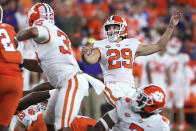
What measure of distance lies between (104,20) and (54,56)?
25.8 feet

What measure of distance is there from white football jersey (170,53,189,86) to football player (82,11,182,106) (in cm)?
517

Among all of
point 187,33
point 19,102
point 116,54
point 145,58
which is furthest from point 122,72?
point 187,33

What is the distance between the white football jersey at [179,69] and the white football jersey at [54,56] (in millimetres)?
6701

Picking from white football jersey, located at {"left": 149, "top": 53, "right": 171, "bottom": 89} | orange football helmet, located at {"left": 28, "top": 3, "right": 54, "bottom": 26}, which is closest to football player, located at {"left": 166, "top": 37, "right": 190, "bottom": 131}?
white football jersey, located at {"left": 149, "top": 53, "right": 171, "bottom": 89}

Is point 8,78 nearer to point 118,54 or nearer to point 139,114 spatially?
point 139,114

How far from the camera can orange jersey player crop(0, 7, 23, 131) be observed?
17.2 feet

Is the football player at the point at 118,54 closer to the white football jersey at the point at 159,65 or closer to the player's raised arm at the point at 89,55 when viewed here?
the player's raised arm at the point at 89,55

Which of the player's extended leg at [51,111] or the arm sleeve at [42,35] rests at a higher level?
the arm sleeve at [42,35]

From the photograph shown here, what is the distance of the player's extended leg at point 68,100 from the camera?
202 inches

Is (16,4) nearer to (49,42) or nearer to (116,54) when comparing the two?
(116,54)

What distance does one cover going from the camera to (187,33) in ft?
43.9

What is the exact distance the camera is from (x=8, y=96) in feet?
17.5

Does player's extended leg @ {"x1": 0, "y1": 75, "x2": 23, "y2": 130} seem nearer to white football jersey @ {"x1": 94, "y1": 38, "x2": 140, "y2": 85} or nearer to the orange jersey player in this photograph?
the orange jersey player

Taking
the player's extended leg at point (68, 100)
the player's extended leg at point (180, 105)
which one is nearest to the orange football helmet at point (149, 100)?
the player's extended leg at point (68, 100)
